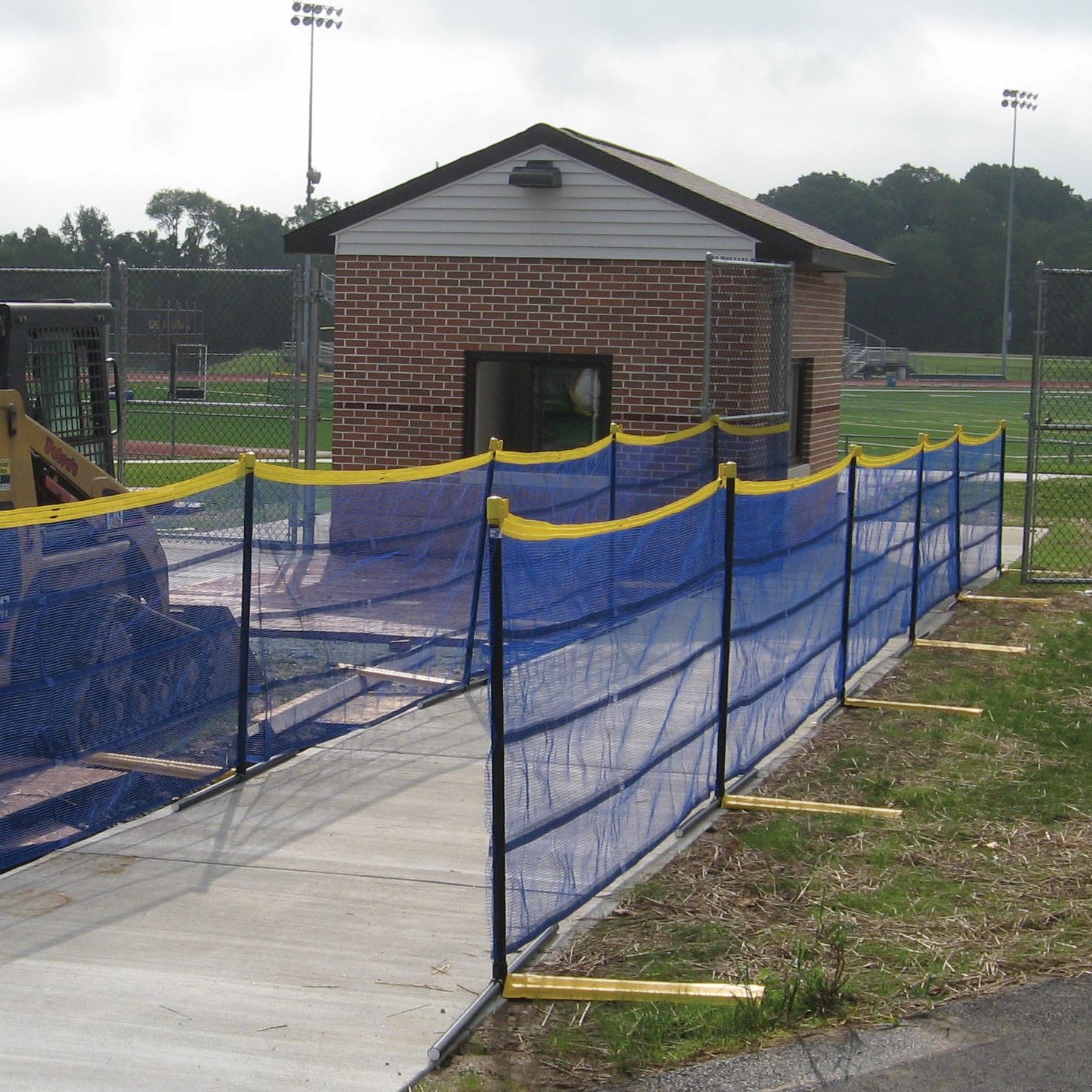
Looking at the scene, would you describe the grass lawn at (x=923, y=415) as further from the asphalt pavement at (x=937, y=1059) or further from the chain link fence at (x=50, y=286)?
the asphalt pavement at (x=937, y=1059)

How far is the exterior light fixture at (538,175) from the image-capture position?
15.2 metres

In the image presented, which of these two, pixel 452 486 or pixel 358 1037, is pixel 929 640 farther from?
pixel 358 1037

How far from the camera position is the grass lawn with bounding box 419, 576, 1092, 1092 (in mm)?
5043

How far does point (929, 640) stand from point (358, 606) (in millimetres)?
5465

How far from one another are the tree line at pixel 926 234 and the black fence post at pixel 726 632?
223 ft

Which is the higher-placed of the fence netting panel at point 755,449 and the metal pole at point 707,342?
the metal pole at point 707,342

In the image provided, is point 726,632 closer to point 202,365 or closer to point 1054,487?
point 202,365

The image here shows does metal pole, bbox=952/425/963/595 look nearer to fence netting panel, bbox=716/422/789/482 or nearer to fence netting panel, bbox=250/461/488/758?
fence netting panel, bbox=716/422/789/482

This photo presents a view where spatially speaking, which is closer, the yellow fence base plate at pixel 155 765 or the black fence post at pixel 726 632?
the yellow fence base plate at pixel 155 765

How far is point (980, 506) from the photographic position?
51.4 feet

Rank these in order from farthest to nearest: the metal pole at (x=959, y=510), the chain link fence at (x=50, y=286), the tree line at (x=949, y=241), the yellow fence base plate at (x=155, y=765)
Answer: the tree line at (x=949, y=241) → the chain link fence at (x=50, y=286) → the metal pole at (x=959, y=510) → the yellow fence base plate at (x=155, y=765)

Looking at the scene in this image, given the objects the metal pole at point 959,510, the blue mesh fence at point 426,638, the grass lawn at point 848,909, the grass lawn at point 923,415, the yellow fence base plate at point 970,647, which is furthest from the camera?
the grass lawn at point 923,415

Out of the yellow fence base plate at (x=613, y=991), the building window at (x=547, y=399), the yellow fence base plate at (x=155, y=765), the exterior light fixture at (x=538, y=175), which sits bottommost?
the yellow fence base plate at (x=613, y=991)

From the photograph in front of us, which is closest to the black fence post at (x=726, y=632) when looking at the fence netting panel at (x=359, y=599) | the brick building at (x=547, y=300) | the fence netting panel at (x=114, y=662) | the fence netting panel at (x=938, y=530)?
the fence netting panel at (x=359, y=599)
